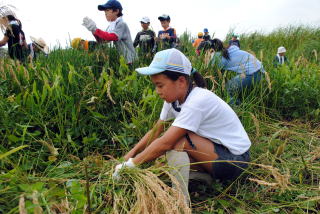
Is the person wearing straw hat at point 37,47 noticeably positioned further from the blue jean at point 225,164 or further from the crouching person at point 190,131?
the blue jean at point 225,164

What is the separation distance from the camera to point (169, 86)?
1690 millimetres

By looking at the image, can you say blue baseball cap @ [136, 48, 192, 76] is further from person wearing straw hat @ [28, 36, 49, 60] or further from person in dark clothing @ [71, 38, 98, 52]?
person in dark clothing @ [71, 38, 98, 52]

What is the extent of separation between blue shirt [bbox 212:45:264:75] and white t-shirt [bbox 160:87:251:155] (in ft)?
4.89

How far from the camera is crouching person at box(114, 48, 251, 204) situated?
5.25 feet

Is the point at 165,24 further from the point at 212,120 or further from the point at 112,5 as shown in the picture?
the point at 212,120

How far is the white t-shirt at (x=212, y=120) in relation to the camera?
5.29ft

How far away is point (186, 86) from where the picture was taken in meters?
1.74

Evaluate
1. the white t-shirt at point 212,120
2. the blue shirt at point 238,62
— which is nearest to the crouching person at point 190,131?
the white t-shirt at point 212,120

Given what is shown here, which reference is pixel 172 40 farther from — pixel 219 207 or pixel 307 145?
pixel 219 207

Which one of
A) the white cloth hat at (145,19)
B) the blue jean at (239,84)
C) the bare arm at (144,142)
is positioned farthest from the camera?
the white cloth hat at (145,19)

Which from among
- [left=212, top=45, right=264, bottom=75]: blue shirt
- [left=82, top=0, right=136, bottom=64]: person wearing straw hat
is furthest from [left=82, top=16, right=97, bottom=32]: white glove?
[left=212, top=45, right=264, bottom=75]: blue shirt

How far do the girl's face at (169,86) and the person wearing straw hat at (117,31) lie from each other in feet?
5.69

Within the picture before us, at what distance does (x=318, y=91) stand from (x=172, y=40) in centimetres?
202

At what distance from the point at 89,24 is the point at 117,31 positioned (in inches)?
12.7
